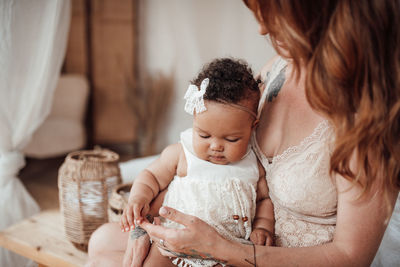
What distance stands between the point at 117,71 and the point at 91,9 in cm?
71

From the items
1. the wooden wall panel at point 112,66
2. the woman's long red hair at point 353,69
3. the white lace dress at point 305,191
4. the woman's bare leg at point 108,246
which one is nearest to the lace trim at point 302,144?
the white lace dress at point 305,191

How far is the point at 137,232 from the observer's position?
45.5 inches

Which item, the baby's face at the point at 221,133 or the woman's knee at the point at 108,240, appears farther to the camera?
the woman's knee at the point at 108,240

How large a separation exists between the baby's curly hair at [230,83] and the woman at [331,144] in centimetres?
14

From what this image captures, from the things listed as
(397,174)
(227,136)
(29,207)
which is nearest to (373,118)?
(397,174)

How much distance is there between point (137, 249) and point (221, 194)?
30 centimetres

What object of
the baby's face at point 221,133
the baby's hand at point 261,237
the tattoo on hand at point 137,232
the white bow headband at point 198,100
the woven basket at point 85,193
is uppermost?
the white bow headband at point 198,100

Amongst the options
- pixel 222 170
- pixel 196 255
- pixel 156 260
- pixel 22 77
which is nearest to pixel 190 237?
pixel 196 255

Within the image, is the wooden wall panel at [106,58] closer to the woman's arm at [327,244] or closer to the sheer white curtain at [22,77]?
the sheer white curtain at [22,77]

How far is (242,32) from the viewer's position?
3666 millimetres

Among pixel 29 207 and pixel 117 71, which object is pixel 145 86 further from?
pixel 29 207

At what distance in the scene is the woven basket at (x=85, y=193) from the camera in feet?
5.55

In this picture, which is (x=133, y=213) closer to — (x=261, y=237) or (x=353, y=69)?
(x=261, y=237)

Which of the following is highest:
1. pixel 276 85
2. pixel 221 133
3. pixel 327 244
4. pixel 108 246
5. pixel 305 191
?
pixel 276 85
